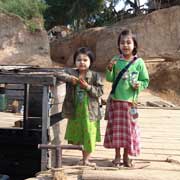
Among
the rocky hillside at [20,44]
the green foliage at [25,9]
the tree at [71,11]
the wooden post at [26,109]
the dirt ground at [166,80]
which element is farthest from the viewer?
the tree at [71,11]

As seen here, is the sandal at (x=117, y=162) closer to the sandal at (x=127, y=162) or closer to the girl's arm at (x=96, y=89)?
the sandal at (x=127, y=162)

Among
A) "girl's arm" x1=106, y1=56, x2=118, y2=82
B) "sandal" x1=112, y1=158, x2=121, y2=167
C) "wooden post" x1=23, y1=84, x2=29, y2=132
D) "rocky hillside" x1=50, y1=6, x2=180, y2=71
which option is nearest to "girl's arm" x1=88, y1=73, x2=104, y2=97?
"girl's arm" x1=106, y1=56, x2=118, y2=82

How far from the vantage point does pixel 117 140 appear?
4367 mm

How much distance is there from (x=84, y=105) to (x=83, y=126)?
0.68 ft

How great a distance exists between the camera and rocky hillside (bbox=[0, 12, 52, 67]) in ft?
63.5

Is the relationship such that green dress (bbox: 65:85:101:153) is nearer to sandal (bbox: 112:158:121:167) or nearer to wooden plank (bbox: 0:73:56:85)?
sandal (bbox: 112:158:121:167)

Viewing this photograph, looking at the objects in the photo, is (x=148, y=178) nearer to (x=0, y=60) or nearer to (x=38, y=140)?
(x=38, y=140)

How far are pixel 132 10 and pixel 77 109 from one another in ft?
71.7

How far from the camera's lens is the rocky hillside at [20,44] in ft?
63.5

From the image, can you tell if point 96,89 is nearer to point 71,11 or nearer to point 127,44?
point 127,44

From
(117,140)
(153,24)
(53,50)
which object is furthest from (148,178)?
(53,50)

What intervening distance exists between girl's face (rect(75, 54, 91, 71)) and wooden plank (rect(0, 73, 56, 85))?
1.23 feet

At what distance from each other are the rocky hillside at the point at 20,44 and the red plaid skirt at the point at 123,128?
590 inches

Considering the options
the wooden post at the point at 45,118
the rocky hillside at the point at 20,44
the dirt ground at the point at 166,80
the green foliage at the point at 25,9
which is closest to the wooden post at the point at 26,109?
the wooden post at the point at 45,118
